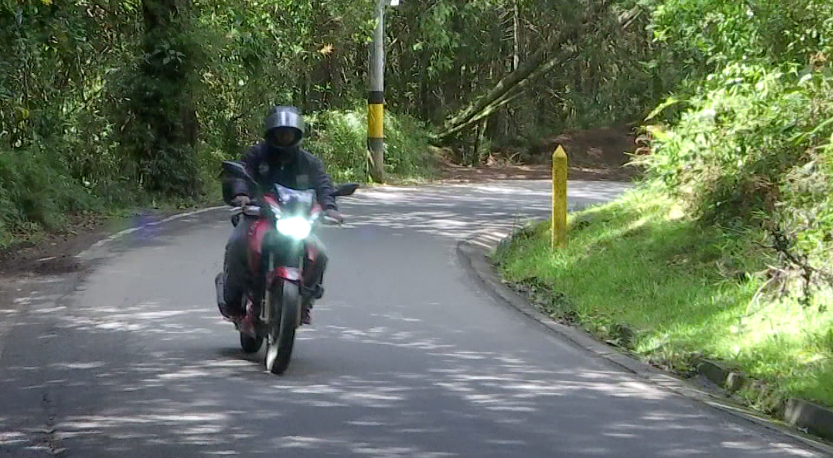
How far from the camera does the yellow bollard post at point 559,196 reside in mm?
14758

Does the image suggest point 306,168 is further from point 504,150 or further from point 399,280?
point 504,150

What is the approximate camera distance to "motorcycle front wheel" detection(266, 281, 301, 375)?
8.49 meters

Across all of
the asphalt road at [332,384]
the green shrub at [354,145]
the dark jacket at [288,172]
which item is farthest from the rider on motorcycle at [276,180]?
the green shrub at [354,145]

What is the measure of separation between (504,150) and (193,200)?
1697 centimetres

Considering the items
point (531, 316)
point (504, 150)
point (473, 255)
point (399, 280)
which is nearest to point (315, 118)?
point (504, 150)

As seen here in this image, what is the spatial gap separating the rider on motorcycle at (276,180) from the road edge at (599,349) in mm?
2645

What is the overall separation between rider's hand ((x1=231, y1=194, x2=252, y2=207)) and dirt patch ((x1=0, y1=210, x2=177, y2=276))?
617cm

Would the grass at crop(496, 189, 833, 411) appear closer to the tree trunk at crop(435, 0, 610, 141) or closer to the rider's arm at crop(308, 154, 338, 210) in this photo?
the rider's arm at crop(308, 154, 338, 210)

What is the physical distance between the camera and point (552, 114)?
41.4 metres

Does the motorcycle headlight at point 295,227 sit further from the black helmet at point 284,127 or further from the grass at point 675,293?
the grass at point 675,293

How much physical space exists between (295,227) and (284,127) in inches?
33.2

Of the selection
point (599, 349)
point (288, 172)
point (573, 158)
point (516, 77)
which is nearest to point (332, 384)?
point (288, 172)

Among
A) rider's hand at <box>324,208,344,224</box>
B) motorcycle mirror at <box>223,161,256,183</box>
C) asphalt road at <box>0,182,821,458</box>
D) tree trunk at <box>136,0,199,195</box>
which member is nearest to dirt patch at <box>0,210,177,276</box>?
asphalt road at <box>0,182,821,458</box>

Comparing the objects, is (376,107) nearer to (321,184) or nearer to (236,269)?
(321,184)
